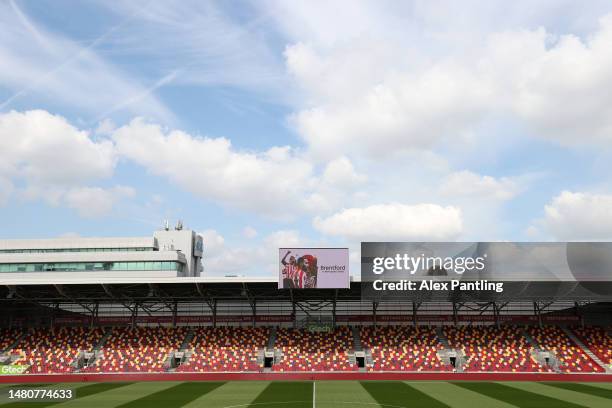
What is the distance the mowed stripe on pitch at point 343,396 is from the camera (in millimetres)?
31250

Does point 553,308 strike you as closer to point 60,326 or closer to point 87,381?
point 87,381

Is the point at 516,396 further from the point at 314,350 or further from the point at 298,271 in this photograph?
the point at 314,350

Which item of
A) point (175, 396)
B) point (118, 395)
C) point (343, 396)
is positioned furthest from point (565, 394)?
point (118, 395)

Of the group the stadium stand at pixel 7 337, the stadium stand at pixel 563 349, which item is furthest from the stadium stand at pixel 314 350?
the stadium stand at pixel 7 337

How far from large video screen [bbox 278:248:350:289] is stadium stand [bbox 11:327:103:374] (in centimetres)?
2182

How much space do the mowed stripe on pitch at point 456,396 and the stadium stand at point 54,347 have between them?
32470 millimetres

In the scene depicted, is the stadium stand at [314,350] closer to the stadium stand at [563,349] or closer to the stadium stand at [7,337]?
the stadium stand at [563,349]

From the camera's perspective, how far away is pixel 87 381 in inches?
1870

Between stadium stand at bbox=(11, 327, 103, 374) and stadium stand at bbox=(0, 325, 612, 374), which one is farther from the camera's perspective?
stadium stand at bbox=(11, 327, 103, 374)

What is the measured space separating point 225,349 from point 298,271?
11.2 meters

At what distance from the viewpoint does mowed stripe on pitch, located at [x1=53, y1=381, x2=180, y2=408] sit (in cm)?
3177

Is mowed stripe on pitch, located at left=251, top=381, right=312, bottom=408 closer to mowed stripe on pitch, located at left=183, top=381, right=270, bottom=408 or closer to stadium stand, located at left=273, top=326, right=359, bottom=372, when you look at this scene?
mowed stripe on pitch, located at left=183, top=381, right=270, bottom=408

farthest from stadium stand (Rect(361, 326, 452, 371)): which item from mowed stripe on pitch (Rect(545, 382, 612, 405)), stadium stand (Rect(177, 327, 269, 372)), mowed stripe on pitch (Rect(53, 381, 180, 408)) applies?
mowed stripe on pitch (Rect(53, 381, 180, 408))

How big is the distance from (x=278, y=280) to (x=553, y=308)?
30145 millimetres
